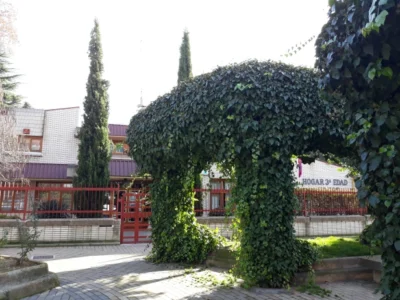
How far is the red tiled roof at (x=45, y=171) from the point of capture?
19.1 meters

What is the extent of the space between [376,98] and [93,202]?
1308 cm

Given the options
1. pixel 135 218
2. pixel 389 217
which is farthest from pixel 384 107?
pixel 135 218

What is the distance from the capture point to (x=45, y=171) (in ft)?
64.1

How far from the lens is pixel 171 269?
26.0 ft

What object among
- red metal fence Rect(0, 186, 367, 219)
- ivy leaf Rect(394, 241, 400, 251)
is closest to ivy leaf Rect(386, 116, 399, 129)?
ivy leaf Rect(394, 241, 400, 251)

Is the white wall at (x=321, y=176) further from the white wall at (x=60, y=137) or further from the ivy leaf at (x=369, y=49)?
the ivy leaf at (x=369, y=49)

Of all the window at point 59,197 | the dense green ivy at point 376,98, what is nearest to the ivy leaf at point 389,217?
the dense green ivy at point 376,98

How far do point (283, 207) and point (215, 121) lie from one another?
6.64 feet

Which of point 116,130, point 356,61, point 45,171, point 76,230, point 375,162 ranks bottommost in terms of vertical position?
point 76,230

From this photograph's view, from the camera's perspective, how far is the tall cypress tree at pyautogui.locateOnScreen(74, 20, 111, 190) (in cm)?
1730

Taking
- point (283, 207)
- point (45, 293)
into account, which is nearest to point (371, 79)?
point (283, 207)

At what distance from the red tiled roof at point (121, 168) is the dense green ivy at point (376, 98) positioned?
1714 centimetres

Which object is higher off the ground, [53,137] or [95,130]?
[53,137]

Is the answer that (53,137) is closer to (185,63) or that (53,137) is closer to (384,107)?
(185,63)
